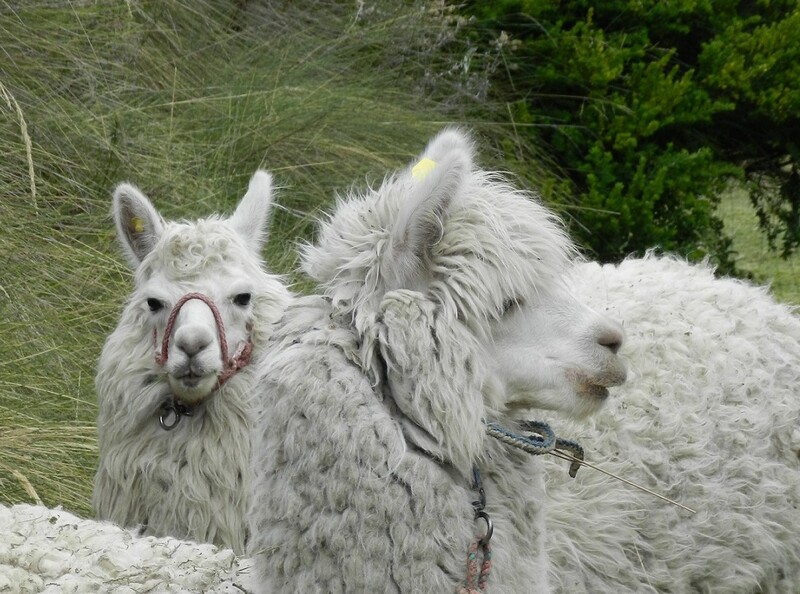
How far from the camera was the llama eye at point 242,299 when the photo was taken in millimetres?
4258

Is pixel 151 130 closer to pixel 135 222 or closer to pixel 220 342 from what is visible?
pixel 135 222

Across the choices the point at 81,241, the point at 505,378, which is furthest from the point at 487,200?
the point at 81,241

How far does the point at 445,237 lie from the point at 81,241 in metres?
3.95

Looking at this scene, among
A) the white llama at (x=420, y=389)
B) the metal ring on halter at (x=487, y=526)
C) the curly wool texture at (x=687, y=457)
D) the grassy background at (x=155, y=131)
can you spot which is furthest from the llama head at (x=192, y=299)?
the metal ring on halter at (x=487, y=526)

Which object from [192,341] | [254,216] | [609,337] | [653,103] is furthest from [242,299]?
[653,103]

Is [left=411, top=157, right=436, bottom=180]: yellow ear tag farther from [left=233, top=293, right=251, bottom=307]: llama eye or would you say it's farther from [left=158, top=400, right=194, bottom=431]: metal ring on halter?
[left=158, top=400, right=194, bottom=431]: metal ring on halter

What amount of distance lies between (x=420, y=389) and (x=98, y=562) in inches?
35.9

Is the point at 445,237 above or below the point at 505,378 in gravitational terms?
above

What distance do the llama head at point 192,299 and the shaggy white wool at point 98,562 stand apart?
1083 mm

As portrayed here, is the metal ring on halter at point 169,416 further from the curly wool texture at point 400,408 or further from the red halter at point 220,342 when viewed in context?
the curly wool texture at point 400,408

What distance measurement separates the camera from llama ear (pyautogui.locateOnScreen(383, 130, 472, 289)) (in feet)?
8.38

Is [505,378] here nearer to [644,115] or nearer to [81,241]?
[81,241]

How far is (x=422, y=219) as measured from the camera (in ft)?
8.50

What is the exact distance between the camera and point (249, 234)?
186 inches
